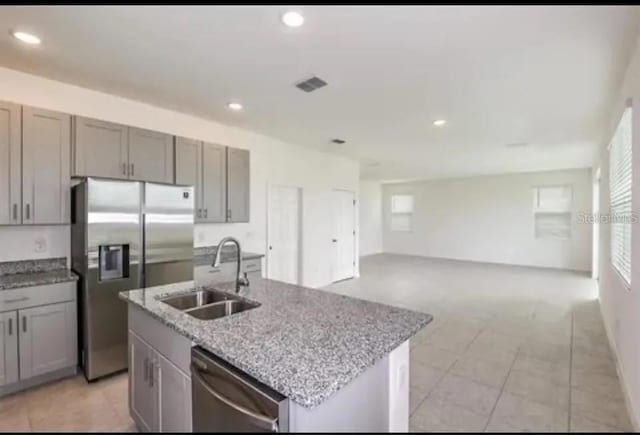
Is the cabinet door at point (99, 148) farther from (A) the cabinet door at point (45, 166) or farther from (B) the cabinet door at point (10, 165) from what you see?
(B) the cabinet door at point (10, 165)

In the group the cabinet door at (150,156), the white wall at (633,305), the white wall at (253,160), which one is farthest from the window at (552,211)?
the cabinet door at (150,156)

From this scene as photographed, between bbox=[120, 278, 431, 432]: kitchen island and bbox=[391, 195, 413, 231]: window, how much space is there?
9553 millimetres

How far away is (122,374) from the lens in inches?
115

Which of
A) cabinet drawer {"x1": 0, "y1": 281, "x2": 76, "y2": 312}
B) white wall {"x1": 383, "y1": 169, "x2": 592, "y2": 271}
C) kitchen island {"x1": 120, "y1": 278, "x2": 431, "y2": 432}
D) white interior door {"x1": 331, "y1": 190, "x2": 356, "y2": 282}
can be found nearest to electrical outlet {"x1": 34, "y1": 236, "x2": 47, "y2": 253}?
cabinet drawer {"x1": 0, "y1": 281, "x2": 76, "y2": 312}

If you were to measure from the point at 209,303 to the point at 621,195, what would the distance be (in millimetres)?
3700

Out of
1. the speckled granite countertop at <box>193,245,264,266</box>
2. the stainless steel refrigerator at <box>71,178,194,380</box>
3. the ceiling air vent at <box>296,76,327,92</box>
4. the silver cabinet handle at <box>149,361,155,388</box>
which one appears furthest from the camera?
the speckled granite countertop at <box>193,245,264,266</box>

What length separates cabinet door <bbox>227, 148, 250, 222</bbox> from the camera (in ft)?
14.4

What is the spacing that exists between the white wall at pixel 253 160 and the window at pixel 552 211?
530 cm

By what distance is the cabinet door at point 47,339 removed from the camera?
8.51 ft

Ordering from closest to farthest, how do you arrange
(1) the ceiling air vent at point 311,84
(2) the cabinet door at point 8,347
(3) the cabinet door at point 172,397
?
(3) the cabinet door at point 172,397 < (2) the cabinet door at point 8,347 < (1) the ceiling air vent at point 311,84

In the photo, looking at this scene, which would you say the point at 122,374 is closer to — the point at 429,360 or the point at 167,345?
the point at 167,345

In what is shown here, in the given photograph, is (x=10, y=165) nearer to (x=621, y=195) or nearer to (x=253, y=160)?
(x=253, y=160)

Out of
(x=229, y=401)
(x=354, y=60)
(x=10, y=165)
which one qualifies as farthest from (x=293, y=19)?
(x=10, y=165)

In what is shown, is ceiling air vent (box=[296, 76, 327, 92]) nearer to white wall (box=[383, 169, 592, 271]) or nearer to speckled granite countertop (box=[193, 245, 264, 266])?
speckled granite countertop (box=[193, 245, 264, 266])
